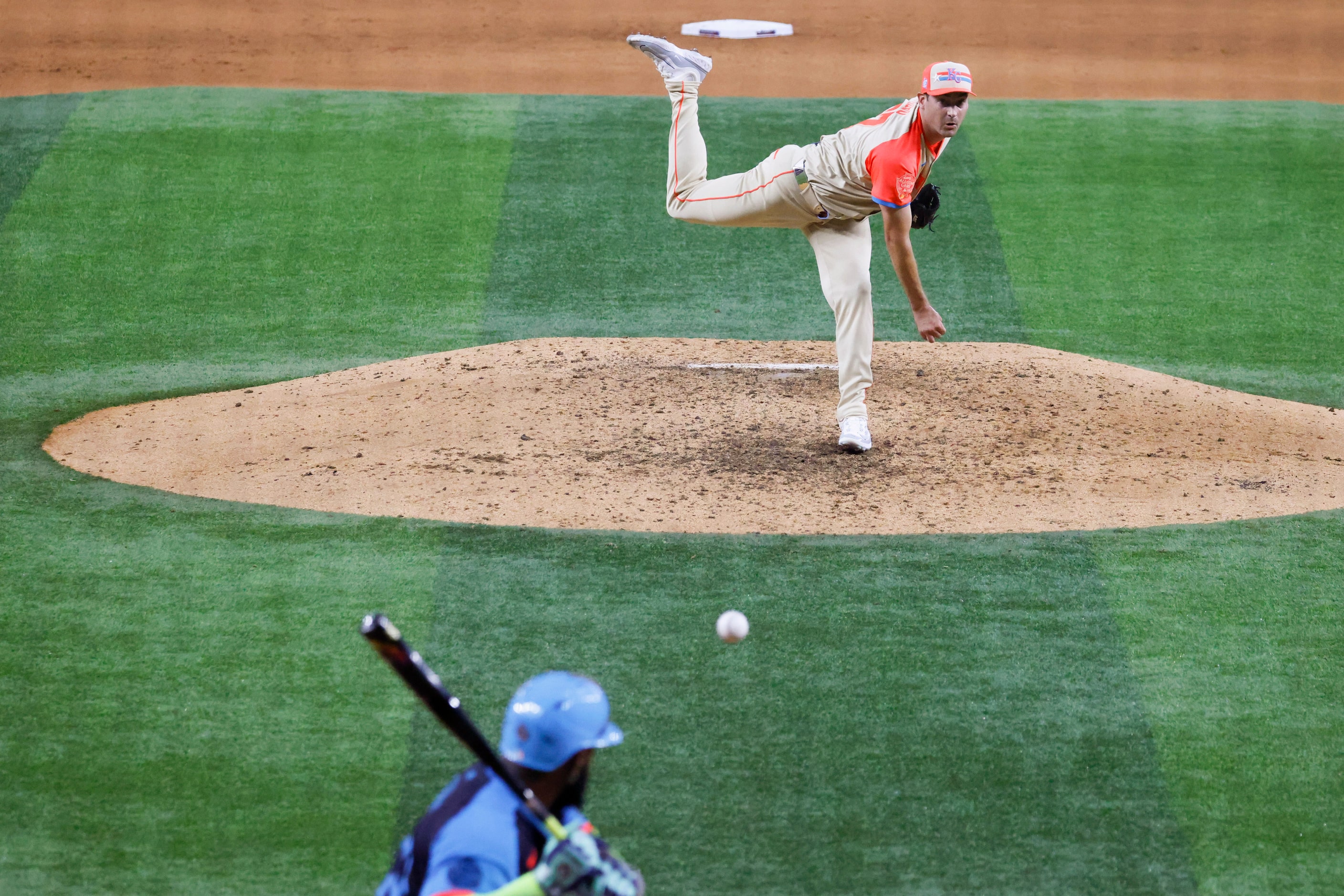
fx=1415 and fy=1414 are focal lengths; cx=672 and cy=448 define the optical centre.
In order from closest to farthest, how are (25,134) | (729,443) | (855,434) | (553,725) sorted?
(553,725)
(855,434)
(729,443)
(25,134)

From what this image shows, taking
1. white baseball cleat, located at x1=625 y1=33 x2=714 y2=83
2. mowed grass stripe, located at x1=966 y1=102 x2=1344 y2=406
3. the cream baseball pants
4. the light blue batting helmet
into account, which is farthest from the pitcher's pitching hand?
the light blue batting helmet

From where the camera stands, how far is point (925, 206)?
767 cm

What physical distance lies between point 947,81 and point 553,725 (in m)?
4.82

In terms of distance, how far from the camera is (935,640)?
20.0 feet

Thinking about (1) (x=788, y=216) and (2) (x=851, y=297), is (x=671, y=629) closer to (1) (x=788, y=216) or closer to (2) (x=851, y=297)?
(2) (x=851, y=297)

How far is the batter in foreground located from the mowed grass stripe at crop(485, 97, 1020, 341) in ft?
8.18

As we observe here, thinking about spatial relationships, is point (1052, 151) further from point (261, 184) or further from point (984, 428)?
point (261, 184)

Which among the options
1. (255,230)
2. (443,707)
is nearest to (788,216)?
(443,707)

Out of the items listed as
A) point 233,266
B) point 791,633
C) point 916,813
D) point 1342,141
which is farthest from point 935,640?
point 1342,141

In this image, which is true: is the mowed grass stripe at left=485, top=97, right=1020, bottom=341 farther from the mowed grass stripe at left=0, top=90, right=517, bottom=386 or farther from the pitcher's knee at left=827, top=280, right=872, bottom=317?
the pitcher's knee at left=827, top=280, right=872, bottom=317

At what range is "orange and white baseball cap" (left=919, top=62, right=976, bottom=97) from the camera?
6.92 meters

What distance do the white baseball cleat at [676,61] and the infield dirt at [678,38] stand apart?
7.89m

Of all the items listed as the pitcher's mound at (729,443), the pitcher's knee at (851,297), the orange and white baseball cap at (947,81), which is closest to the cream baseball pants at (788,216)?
the pitcher's knee at (851,297)

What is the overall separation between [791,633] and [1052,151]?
8.80 metres
